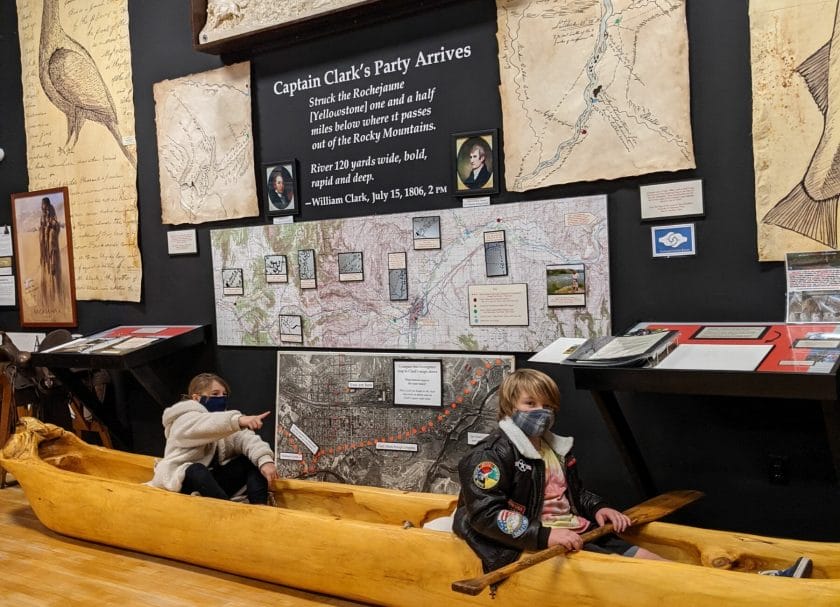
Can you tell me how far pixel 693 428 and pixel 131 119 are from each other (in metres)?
3.82

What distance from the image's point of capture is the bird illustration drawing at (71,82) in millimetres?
4805

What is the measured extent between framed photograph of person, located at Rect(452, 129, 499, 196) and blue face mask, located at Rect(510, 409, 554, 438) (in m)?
1.33

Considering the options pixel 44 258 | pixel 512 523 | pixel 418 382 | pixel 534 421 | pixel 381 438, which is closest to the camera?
pixel 512 523

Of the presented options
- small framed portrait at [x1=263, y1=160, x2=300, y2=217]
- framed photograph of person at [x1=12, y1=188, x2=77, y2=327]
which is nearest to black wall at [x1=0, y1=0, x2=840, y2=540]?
small framed portrait at [x1=263, y1=160, x2=300, y2=217]

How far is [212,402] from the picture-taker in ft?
11.0

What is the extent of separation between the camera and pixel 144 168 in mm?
4656

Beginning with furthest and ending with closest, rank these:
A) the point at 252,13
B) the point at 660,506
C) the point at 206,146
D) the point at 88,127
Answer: the point at 88,127
the point at 206,146
the point at 252,13
the point at 660,506

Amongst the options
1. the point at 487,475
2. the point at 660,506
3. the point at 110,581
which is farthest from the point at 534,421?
the point at 110,581

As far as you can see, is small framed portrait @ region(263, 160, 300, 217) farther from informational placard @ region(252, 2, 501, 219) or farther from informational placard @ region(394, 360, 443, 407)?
informational placard @ region(394, 360, 443, 407)

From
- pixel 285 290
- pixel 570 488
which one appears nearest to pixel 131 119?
pixel 285 290

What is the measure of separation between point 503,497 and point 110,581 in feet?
6.01

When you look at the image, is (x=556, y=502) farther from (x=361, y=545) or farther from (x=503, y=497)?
(x=361, y=545)

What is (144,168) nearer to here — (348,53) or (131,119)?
(131,119)

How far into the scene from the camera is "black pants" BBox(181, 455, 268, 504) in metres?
3.25
